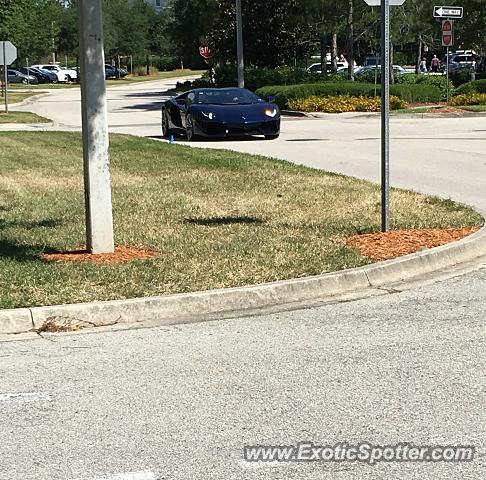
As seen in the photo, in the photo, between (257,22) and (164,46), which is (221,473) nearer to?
(257,22)

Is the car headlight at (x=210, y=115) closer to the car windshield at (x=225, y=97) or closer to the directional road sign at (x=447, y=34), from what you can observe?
the car windshield at (x=225, y=97)

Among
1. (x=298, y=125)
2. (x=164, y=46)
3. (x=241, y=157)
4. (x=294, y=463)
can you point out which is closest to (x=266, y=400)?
(x=294, y=463)

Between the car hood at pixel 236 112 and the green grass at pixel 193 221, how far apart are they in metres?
4.81

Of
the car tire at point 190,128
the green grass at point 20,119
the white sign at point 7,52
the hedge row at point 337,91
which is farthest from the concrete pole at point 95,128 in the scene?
the hedge row at point 337,91

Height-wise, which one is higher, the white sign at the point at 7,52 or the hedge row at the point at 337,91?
the white sign at the point at 7,52

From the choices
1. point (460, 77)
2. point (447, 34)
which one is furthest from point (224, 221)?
point (460, 77)

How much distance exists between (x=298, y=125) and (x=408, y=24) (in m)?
Result: 14.4

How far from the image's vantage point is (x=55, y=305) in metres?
6.88

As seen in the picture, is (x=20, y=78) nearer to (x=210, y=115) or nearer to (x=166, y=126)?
(x=166, y=126)

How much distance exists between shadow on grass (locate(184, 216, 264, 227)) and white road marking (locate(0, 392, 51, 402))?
5110mm

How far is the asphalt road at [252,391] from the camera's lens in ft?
14.2

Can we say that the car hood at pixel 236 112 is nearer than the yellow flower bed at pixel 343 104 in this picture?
Yes

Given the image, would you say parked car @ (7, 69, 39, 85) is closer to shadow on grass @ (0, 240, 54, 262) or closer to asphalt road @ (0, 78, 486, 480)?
shadow on grass @ (0, 240, 54, 262)

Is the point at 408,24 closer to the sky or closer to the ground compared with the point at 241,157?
closer to the sky
